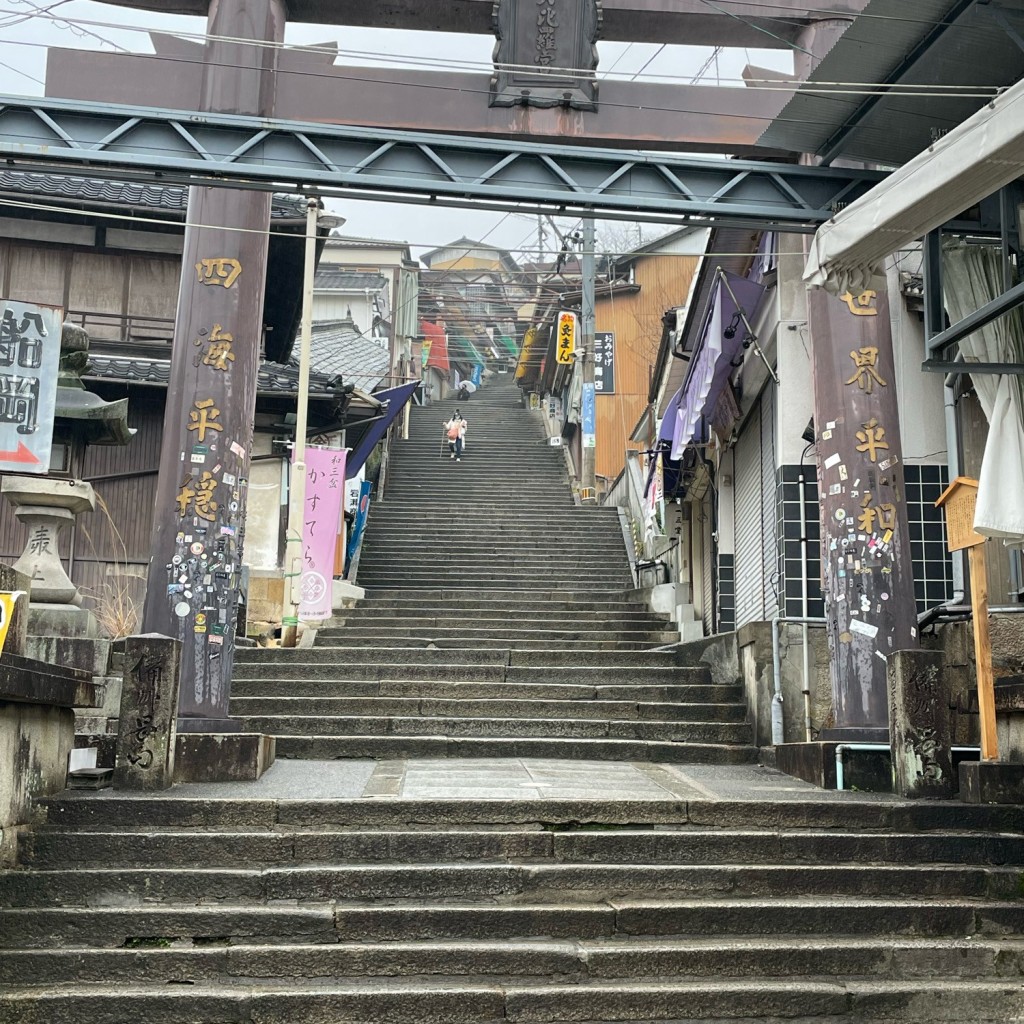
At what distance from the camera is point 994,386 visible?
28.2 feet

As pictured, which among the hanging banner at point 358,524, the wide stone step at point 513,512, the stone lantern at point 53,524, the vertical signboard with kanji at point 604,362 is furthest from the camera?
the vertical signboard with kanji at point 604,362

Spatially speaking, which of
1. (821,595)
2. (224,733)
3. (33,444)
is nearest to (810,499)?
(821,595)

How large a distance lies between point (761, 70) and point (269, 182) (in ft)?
20.6

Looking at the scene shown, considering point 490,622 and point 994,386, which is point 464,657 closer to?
point 490,622

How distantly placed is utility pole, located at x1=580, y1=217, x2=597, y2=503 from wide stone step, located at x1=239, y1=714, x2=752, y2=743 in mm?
16976

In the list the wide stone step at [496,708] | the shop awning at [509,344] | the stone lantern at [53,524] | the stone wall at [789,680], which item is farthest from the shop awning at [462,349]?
the stone wall at [789,680]

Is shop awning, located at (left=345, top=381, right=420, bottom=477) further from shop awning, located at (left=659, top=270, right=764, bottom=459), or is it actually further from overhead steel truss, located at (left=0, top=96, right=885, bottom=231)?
overhead steel truss, located at (left=0, top=96, right=885, bottom=231)

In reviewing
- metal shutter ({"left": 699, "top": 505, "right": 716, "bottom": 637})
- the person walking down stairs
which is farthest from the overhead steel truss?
the person walking down stairs

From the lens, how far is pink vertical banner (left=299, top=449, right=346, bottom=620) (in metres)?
16.0

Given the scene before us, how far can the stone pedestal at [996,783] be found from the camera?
26.6 ft

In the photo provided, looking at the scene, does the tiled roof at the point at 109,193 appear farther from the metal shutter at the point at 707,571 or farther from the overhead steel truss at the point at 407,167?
the overhead steel truss at the point at 407,167

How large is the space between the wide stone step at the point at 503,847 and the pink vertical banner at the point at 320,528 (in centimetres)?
850

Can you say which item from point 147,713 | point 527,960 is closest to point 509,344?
point 147,713

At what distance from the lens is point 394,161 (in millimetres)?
9172
